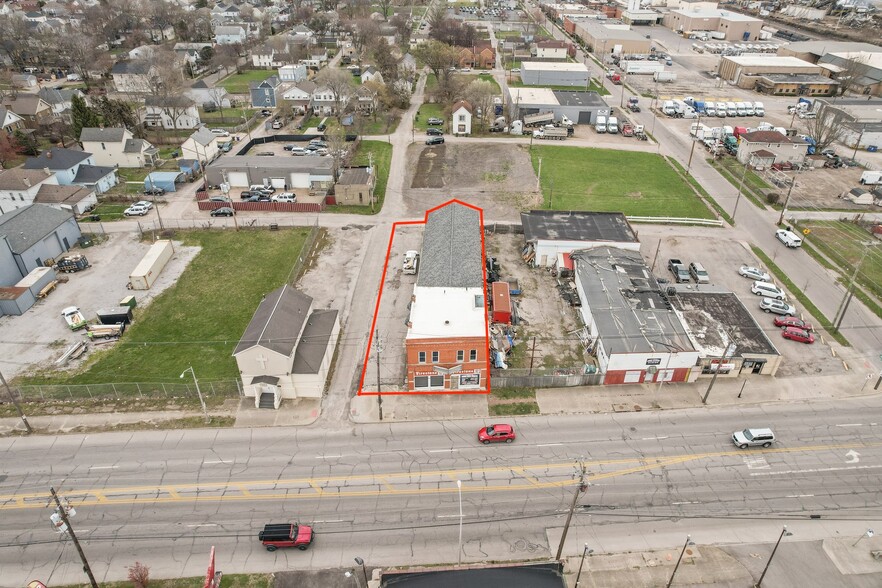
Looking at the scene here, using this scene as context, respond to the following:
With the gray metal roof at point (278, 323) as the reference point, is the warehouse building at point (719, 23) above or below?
above

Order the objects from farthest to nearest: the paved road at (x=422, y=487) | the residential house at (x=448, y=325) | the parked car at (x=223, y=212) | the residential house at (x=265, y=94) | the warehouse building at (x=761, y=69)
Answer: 1. the warehouse building at (x=761, y=69)
2. the residential house at (x=265, y=94)
3. the parked car at (x=223, y=212)
4. the residential house at (x=448, y=325)
5. the paved road at (x=422, y=487)

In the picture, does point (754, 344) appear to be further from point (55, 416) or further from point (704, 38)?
point (704, 38)

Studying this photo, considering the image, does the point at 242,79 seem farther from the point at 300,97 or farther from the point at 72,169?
the point at 72,169

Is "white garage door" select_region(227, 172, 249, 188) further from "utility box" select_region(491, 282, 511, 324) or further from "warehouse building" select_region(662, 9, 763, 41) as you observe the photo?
"warehouse building" select_region(662, 9, 763, 41)

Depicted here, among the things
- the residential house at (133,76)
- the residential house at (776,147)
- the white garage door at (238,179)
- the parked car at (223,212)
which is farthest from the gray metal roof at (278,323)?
the residential house at (133,76)

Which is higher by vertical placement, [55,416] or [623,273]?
[623,273]

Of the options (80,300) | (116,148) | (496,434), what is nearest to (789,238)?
(496,434)

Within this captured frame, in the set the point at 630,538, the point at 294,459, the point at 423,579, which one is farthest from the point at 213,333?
the point at 630,538

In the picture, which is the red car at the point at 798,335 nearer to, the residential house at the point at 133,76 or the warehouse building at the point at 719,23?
the residential house at the point at 133,76
